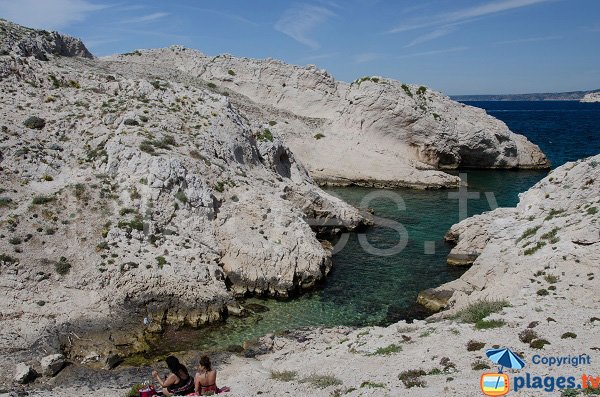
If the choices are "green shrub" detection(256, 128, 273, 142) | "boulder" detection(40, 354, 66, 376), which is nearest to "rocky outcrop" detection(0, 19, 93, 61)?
"green shrub" detection(256, 128, 273, 142)

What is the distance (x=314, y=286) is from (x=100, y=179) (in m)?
15.4

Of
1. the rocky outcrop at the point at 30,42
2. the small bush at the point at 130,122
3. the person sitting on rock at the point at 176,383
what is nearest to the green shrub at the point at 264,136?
the small bush at the point at 130,122

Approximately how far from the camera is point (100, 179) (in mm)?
30969

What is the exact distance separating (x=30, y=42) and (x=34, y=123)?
41.6ft

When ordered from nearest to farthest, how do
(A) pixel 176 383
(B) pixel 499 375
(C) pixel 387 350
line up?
(B) pixel 499 375
(A) pixel 176 383
(C) pixel 387 350

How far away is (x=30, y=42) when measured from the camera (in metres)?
41.9

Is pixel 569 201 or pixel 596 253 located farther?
pixel 569 201

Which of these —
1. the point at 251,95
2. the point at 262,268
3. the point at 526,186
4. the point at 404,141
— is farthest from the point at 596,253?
the point at 251,95

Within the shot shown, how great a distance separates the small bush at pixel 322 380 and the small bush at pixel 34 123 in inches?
1101

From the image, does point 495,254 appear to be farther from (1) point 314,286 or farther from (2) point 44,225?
(2) point 44,225

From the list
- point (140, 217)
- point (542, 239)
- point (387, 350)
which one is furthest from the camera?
point (140, 217)

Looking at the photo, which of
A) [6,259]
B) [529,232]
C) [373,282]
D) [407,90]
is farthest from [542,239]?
[407,90]

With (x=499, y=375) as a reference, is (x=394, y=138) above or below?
above

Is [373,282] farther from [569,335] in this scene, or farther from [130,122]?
[130,122]
